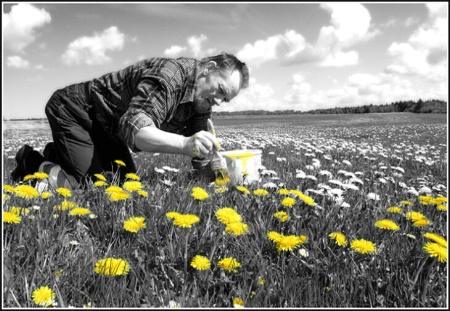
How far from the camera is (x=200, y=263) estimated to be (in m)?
1.82

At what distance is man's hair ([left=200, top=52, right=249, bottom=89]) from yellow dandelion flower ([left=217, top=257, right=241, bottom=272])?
5.92ft

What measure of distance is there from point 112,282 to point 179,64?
2.23 meters

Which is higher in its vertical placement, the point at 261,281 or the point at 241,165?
the point at 241,165

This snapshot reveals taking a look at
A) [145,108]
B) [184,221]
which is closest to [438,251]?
[184,221]

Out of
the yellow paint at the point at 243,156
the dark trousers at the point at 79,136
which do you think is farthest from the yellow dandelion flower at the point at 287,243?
the dark trousers at the point at 79,136

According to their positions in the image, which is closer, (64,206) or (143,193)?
(64,206)

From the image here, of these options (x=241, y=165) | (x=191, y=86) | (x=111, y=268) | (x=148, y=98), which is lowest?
(x=111, y=268)

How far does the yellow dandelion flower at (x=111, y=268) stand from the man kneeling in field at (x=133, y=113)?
3.48 feet

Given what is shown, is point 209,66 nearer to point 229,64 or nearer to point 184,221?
point 229,64

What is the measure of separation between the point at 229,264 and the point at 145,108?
5.42 ft

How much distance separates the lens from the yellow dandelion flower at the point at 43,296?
152 cm

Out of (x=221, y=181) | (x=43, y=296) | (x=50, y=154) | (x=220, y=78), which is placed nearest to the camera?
(x=43, y=296)

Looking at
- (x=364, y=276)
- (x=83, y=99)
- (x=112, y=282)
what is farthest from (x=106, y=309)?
(x=83, y=99)

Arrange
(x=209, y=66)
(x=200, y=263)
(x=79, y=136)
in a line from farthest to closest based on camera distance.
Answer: (x=79, y=136)
(x=209, y=66)
(x=200, y=263)
